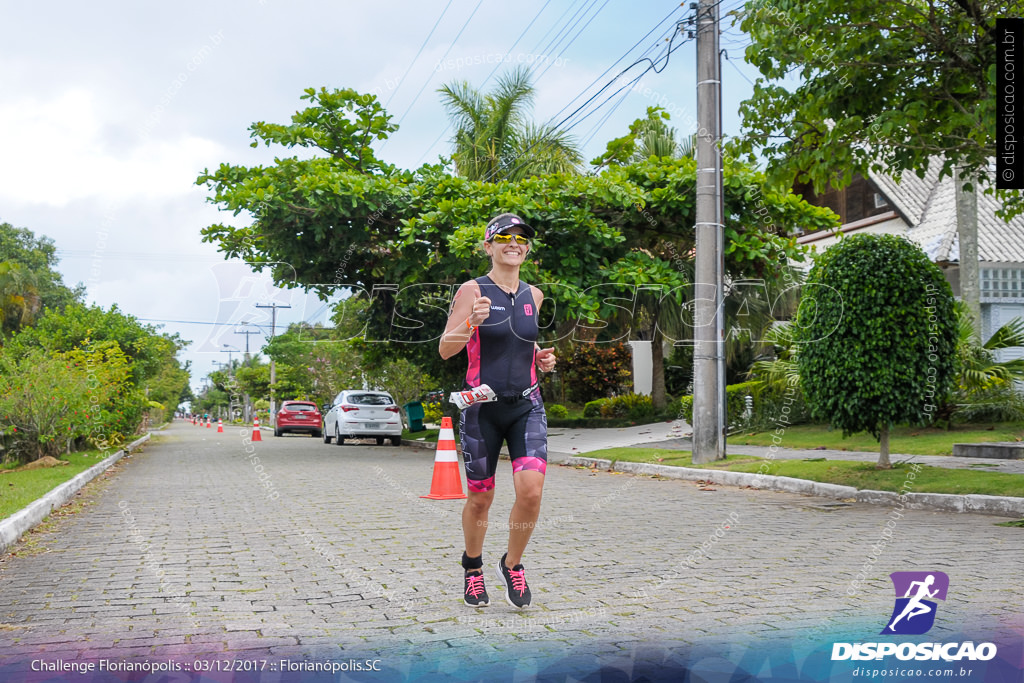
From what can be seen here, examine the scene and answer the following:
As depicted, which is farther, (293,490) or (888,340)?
(293,490)

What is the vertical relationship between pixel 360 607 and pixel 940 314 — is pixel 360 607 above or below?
below

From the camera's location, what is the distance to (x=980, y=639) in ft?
13.5

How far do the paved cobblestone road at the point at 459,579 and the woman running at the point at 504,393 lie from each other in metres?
0.41

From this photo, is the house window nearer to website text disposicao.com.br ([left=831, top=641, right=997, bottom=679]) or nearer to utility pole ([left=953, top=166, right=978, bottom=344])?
utility pole ([left=953, top=166, right=978, bottom=344])

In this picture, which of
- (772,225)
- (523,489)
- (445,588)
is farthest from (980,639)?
(772,225)

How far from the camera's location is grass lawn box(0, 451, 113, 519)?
29.5 ft

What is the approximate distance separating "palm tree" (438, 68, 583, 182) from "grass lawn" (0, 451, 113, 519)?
11.9 m

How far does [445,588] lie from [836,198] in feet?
78.6

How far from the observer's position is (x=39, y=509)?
8.80 metres

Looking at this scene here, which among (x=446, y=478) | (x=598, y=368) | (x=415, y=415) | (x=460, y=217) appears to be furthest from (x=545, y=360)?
(x=598, y=368)

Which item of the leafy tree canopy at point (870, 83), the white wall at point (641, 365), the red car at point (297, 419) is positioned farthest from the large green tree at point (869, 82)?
the red car at point (297, 419)

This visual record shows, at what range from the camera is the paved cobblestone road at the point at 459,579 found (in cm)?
423

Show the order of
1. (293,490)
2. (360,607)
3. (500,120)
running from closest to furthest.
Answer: (360,607)
(293,490)
(500,120)

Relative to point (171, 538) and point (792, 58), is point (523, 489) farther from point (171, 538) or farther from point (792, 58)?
point (792, 58)
